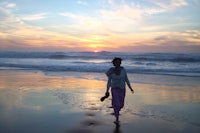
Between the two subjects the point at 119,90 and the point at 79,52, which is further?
the point at 79,52

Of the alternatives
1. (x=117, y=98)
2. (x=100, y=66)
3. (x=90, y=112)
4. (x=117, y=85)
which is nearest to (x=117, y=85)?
(x=117, y=85)

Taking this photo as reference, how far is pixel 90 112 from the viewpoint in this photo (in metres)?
7.63

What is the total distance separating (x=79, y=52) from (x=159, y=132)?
58110mm

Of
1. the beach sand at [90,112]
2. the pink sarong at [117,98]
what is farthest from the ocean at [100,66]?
the pink sarong at [117,98]

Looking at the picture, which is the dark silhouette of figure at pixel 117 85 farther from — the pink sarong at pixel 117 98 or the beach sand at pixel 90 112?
the beach sand at pixel 90 112

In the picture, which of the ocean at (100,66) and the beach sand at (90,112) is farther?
the ocean at (100,66)

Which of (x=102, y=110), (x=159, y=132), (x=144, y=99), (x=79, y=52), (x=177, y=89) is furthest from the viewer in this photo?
(x=79, y=52)

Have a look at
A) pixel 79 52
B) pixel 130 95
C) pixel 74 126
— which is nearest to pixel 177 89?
pixel 130 95

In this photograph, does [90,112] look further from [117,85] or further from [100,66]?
[100,66]

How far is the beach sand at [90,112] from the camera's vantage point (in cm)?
609

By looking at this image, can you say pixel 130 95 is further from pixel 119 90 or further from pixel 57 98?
pixel 119 90

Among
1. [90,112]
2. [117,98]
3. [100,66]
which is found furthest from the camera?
[100,66]

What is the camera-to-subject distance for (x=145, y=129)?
6.06 metres

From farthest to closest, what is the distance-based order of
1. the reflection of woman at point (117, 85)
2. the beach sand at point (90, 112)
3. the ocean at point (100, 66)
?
the ocean at point (100, 66), the reflection of woman at point (117, 85), the beach sand at point (90, 112)
